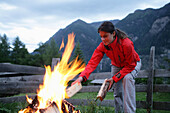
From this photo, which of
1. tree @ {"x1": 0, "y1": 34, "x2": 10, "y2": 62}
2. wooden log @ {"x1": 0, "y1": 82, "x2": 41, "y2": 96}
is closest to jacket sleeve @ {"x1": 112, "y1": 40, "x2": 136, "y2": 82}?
wooden log @ {"x1": 0, "y1": 82, "x2": 41, "y2": 96}

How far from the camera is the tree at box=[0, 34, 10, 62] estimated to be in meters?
24.1

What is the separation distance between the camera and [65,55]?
2.96 meters

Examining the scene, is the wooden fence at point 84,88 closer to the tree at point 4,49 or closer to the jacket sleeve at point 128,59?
the jacket sleeve at point 128,59

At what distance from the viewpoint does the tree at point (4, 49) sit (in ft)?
79.1

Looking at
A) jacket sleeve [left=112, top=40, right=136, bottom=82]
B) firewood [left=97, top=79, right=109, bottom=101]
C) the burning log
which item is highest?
jacket sleeve [left=112, top=40, right=136, bottom=82]

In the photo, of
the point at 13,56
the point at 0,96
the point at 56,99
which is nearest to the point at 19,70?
the point at 0,96

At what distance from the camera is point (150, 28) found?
30.0 meters

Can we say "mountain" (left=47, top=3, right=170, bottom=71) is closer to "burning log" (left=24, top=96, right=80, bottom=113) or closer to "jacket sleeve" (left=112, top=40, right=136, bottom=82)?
"jacket sleeve" (left=112, top=40, right=136, bottom=82)

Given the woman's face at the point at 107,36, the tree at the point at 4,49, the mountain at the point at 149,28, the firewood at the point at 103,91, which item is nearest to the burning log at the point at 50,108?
the firewood at the point at 103,91

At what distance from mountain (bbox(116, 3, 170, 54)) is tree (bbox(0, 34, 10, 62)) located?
73.3ft

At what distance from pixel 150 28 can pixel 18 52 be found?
89.1ft

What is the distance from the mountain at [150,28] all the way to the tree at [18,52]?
2008 centimetres

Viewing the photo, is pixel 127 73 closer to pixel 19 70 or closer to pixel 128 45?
pixel 128 45

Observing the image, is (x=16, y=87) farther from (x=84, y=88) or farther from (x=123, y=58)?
(x=123, y=58)
